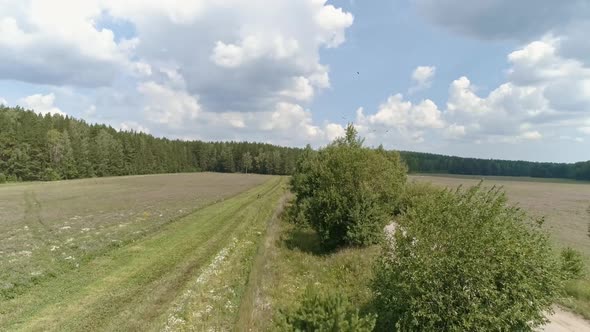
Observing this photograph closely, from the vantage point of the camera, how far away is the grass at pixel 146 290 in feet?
38.1

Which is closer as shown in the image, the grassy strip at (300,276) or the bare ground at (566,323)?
the bare ground at (566,323)

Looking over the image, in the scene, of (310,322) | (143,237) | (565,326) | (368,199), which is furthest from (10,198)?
(565,326)

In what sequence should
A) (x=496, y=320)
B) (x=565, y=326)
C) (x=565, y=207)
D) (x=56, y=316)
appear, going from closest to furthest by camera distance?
(x=496, y=320) → (x=565, y=326) → (x=56, y=316) → (x=565, y=207)

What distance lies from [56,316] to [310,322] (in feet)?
32.4

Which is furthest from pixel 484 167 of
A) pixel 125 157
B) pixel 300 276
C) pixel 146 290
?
pixel 146 290

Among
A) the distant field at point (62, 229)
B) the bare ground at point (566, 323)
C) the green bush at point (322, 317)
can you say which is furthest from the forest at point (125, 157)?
the green bush at point (322, 317)

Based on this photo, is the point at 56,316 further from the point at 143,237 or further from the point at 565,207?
the point at 565,207

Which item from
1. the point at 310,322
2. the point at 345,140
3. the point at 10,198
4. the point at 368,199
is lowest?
the point at 10,198

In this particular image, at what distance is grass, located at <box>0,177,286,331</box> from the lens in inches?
458

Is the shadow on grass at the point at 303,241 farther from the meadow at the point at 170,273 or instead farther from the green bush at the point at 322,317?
the green bush at the point at 322,317

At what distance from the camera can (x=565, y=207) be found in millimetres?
48219

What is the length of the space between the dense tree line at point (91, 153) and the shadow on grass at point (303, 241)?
278 feet

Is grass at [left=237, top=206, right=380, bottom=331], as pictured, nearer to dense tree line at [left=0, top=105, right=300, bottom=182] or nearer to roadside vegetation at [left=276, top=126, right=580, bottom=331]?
roadside vegetation at [left=276, top=126, right=580, bottom=331]

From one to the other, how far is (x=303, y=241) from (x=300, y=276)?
693 cm
